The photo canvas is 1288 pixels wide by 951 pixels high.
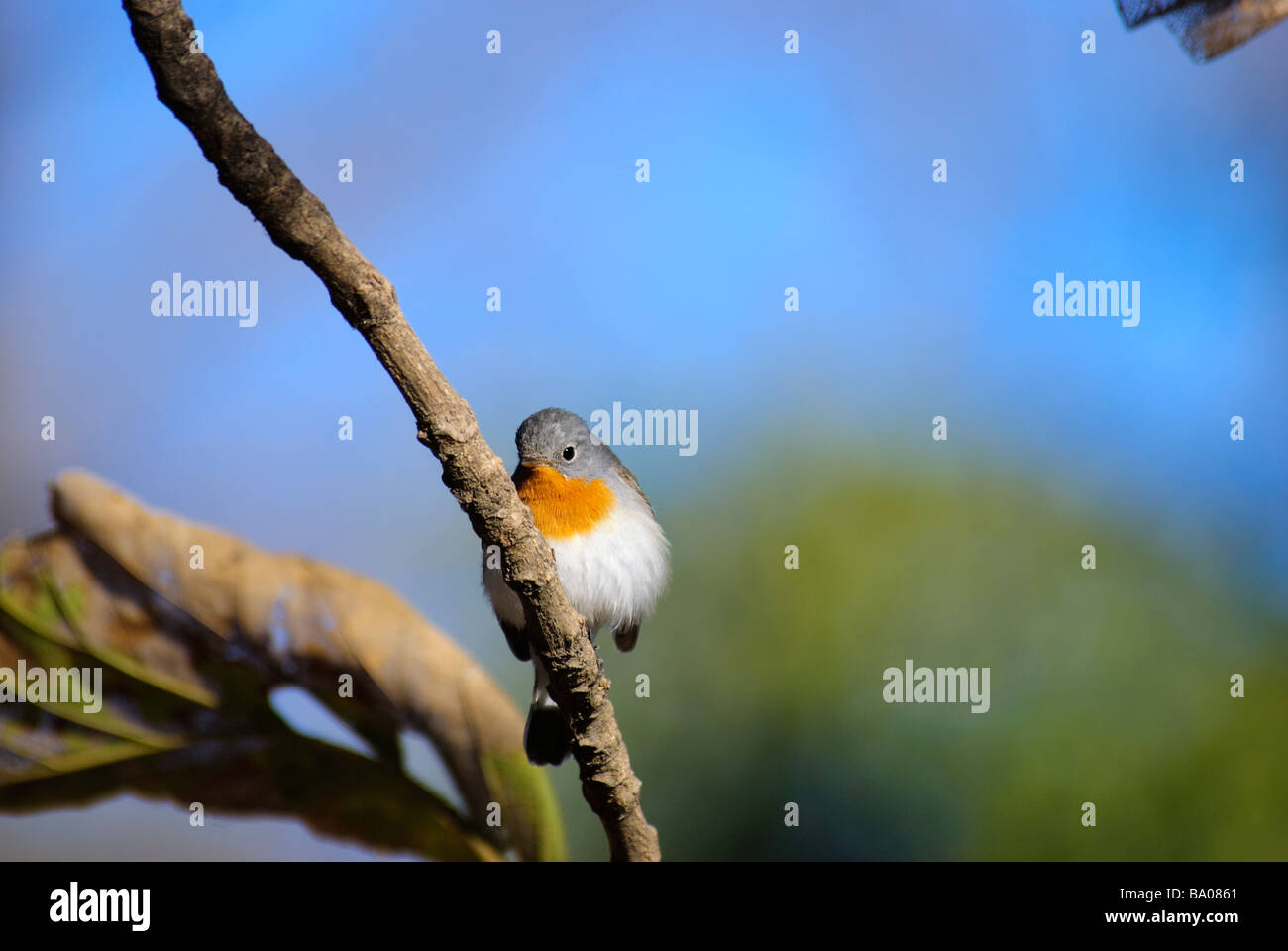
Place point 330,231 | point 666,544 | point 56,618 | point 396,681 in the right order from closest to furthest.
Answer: point 330,231
point 396,681
point 56,618
point 666,544

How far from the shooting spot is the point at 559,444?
11.9 ft

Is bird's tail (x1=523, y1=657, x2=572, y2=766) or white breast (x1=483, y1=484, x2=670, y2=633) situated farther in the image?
bird's tail (x1=523, y1=657, x2=572, y2=766)

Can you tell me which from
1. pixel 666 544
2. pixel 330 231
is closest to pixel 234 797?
pixel 666 544

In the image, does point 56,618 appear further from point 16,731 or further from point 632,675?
point 632,675

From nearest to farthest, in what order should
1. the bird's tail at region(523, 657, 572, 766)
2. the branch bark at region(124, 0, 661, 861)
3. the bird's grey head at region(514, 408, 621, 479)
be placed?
the branch bark at region(124, 0, 661, 861) → the bird's grey head at region(514, 408, 621, 479) → the bird's tail at region(523, 657, 572, 766)

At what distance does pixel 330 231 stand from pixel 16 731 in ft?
9.39

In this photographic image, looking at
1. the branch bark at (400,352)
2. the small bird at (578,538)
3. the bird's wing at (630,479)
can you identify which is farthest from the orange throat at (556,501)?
the branch bark at (400,352)

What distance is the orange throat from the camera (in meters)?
3.59

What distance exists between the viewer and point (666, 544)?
427cm

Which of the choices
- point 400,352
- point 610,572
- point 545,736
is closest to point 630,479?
point 610,572

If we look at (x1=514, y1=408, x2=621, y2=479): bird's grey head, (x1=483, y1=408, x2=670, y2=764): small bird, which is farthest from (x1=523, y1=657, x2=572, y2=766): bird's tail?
(x1=514, y1=408, x2=621, y2=479): bird's grey head

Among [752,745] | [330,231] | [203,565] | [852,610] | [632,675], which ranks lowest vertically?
[752,745]

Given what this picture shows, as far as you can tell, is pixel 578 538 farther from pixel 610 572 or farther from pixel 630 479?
pixel 630 479

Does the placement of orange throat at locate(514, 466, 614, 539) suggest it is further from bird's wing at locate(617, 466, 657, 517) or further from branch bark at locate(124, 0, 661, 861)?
branch bark at locate(124, 0, 661, 861)
